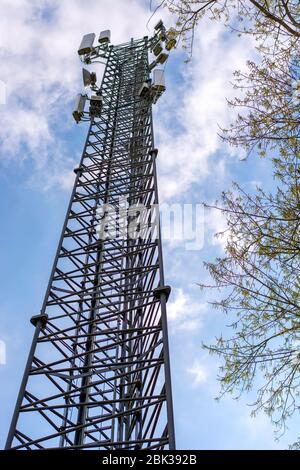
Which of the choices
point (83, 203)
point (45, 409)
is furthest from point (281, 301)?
point (83, 203)

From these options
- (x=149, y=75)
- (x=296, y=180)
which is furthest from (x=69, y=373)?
(x=149, y=75)

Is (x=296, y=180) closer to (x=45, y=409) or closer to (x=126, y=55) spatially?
(x=45, y=409)

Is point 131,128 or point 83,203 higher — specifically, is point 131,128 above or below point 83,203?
above

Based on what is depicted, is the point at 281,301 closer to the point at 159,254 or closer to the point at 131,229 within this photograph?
the point at 159,254

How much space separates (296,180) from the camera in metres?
5.92

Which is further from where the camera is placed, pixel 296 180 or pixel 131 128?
pixel 131 128

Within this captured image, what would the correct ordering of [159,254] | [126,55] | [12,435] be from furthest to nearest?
[126,55], [159,254], [12,435]
